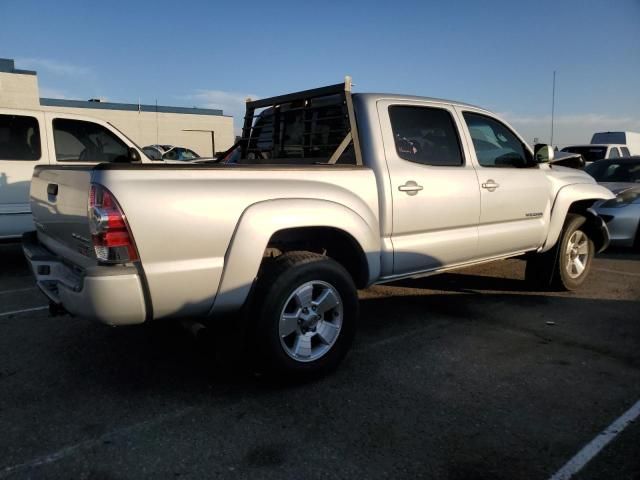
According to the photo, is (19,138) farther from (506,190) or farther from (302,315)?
(506,190)

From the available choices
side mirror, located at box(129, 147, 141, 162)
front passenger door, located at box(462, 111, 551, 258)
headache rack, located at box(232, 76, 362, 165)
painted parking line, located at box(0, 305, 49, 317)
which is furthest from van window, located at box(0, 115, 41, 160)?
front passenger door, located at box(462, 111, 551, 258)

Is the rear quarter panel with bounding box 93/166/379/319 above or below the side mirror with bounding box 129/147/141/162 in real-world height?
below

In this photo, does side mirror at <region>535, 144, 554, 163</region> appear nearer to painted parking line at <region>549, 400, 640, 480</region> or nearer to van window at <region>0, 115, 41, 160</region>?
painted parking line at <region>549, 400, 640, 480</region>

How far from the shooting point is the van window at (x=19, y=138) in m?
6.44

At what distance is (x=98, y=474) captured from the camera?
2404 millimetres

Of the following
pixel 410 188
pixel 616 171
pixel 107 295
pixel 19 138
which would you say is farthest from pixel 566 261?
pixel 19 138

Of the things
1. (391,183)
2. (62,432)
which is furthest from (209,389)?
(391,183)

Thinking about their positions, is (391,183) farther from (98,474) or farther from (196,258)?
(98,474)

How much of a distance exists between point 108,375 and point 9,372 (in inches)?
27.3

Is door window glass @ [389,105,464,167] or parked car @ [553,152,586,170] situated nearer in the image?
door window glass @ [389,105,464,167]

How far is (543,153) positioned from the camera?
16.7 ft

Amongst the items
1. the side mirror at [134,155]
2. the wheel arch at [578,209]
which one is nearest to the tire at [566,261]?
the wheel arch at [578,209]

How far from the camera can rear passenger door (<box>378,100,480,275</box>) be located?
12.7ft

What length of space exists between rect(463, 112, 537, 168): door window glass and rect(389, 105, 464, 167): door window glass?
0.26 m
